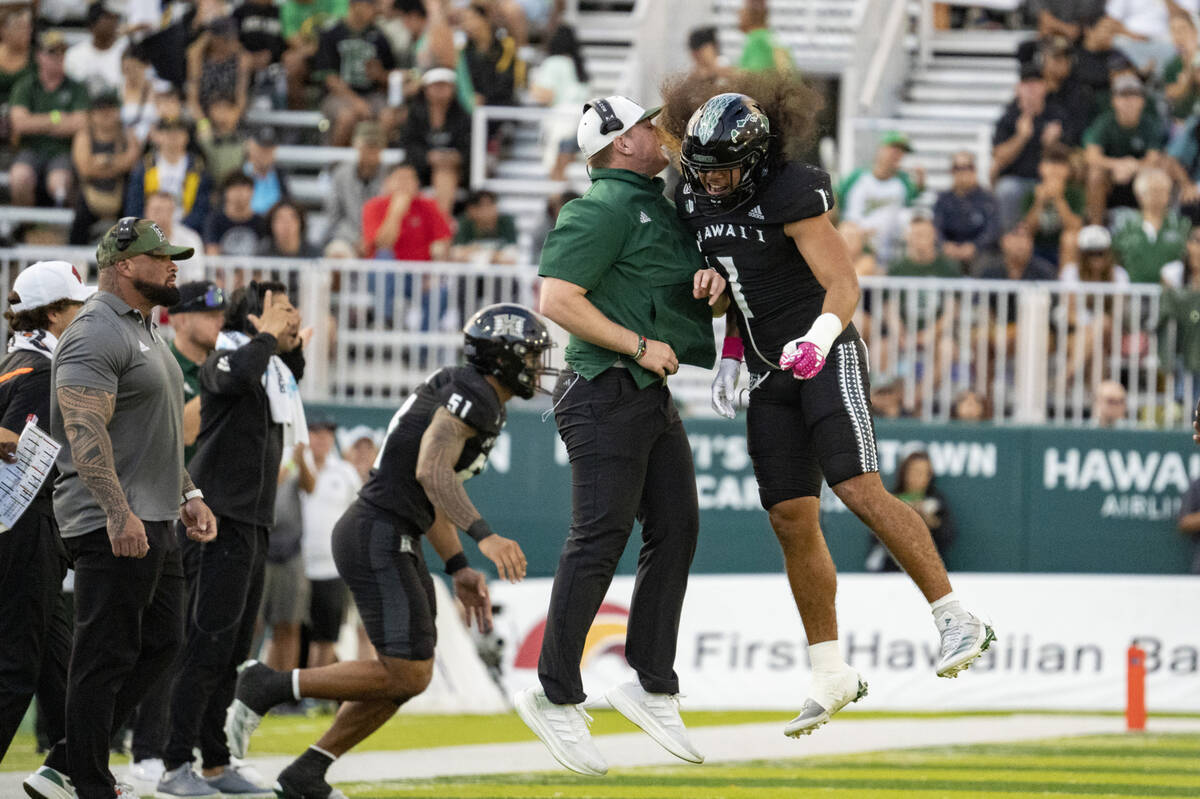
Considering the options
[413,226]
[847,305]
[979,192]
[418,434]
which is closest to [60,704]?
[418,434]

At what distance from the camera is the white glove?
311 inches

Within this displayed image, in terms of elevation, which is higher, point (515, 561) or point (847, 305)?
point (847, 305)

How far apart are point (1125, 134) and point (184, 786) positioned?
12.8 meters

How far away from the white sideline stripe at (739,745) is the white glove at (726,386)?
320 centimetres

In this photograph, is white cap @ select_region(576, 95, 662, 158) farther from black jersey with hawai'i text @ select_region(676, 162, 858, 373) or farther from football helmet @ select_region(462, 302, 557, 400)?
football helmet @ select_region(462, 302, 557, 400)

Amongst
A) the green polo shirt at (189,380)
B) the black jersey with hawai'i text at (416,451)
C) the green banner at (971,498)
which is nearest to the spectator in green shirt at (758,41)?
the green banner at (971,498)

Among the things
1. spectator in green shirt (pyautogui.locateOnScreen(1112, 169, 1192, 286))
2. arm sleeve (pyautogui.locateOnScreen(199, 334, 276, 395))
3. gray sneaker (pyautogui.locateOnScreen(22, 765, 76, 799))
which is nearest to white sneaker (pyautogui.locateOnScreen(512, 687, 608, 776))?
gray sneaker (pyautogui.locateOnScreen(22, 765, 76, 799))

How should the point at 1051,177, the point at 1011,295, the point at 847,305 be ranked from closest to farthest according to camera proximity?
1. the point at 847,305
2. the point at 1011,295
3. the point at 1051,177

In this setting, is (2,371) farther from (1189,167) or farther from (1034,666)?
(1189,167)

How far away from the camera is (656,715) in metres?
7.83

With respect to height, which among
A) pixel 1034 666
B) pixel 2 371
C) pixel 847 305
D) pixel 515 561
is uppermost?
pixel 847 305

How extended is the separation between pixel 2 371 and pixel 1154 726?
8.46 meters

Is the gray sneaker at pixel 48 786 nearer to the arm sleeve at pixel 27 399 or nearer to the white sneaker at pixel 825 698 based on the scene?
the arm sleeve at pixel 27 399

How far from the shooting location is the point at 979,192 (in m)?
17.9
